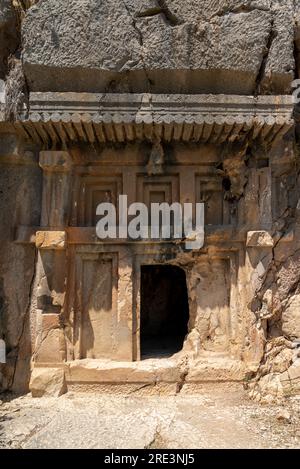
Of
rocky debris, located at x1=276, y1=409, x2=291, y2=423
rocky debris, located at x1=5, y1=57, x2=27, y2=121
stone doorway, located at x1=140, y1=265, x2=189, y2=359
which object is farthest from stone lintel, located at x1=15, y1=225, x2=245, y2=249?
stone doorway, located at x1=140, y1=265, x2=189, y2=359

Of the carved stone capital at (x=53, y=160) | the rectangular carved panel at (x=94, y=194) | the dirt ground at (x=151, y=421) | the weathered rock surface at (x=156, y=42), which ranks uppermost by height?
the weathered rock surface at (x=156, y=42)

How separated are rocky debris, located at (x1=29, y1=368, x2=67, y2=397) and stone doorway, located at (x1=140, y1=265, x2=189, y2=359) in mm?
2703

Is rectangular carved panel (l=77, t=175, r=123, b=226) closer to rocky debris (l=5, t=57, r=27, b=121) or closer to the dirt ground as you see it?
rocky debris (l=5, t=57, r=27, b=121)

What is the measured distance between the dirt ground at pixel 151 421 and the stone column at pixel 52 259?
65 cm

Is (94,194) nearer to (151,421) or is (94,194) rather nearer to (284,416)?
(151,421)

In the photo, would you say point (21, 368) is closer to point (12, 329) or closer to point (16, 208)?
point (12, 329)

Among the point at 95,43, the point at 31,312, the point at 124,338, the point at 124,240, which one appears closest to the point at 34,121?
the point at 95,43

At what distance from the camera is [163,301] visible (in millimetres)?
7480

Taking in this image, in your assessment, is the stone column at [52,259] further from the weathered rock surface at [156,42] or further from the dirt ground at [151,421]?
the weathered rock surface at [156,42]

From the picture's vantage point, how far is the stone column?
15.3ft

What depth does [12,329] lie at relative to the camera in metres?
4.80

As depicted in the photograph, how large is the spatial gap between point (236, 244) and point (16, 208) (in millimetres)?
2929

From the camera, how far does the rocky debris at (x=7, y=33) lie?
15.1ft

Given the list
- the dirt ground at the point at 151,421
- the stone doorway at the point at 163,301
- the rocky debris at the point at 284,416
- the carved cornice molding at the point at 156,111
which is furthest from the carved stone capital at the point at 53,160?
the rocky debris at the point at 284,416
